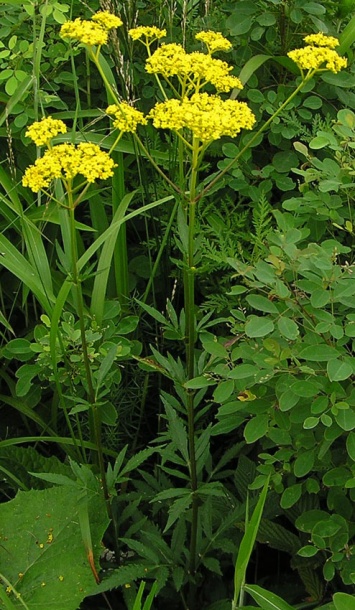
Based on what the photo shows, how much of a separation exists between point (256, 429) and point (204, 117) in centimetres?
66

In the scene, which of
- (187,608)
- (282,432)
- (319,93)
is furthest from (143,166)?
(187,608)

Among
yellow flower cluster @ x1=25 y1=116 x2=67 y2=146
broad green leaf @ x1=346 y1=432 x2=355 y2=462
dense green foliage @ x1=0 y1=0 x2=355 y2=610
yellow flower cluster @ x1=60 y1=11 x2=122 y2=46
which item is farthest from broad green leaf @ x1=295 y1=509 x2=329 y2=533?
yellow flower cluster @ x1=60 y1=11 x2=122 y2=46

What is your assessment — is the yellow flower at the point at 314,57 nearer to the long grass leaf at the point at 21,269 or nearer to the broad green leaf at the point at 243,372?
the broad green leaf at the point at 243,372

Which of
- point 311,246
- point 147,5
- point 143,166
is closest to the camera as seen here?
point 311,246

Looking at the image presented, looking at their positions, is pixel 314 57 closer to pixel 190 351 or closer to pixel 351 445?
pixel 190 351

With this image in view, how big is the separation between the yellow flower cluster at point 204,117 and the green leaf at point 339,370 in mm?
486

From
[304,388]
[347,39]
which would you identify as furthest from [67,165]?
[347,39]

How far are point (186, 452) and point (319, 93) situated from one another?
1.22 meters

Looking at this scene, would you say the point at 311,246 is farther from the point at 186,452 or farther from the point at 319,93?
the point at 319,93

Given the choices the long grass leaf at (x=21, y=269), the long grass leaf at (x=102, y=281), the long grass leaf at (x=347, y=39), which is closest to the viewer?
the long grass leaf at (x=21, y=269)

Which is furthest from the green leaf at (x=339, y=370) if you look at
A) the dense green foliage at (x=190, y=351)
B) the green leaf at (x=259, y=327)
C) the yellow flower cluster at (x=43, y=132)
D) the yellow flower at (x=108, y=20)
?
the yellow flower at (x=108, y=20)

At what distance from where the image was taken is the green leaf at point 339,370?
57.8 inches

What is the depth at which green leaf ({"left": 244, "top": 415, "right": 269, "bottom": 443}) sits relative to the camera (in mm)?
1608

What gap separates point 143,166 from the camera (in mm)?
2355
